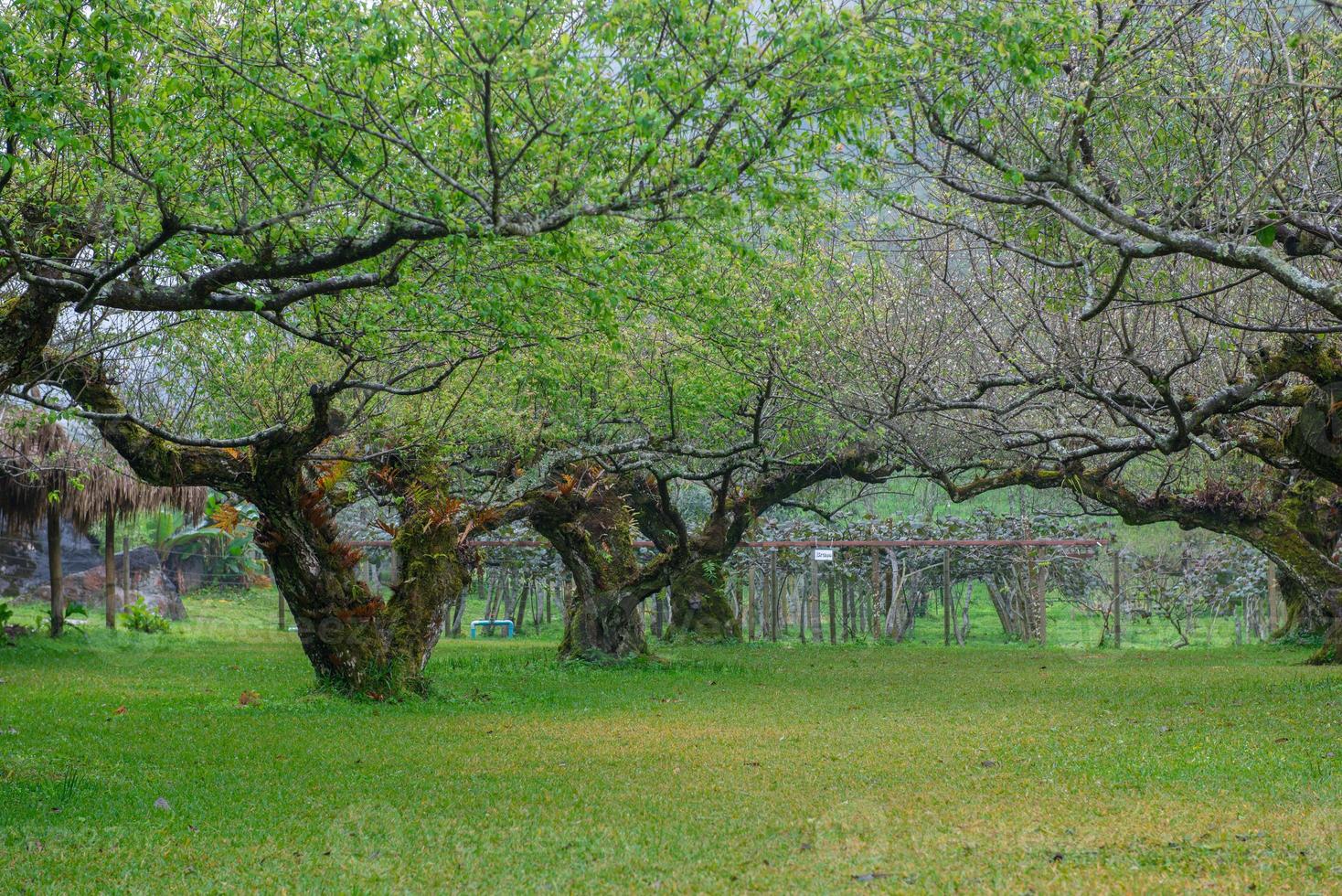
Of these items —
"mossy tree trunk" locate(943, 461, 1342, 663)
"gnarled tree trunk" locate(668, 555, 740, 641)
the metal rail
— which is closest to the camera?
"mossy tree trunk" locate(943, 461, 1342, 663)

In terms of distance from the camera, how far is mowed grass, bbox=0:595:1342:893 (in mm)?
5426

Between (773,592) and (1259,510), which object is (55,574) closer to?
(773,592)

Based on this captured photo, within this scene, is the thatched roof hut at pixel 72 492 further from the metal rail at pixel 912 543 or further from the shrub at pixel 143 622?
the metal rail at pixel 912 543

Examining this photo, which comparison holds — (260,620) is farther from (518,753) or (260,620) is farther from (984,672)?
(518,753)

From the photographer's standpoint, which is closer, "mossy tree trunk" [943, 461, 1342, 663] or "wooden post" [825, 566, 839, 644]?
"mossy tree trunk" [943, 461, 1342, 663]

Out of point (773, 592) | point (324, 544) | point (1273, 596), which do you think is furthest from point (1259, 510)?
point (324, 544)

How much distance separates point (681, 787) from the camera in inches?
298

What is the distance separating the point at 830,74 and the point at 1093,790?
4.62 m

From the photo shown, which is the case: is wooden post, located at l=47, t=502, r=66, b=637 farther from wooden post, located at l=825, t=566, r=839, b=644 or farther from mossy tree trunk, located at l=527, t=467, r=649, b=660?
wooden post, located at l=825, t=566, r=839, b=644

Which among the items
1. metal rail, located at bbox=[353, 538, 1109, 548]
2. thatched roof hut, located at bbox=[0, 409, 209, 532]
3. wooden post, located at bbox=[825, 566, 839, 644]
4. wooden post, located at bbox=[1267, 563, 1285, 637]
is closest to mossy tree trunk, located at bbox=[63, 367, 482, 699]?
thatched roof hut, located at bbox=[0, 409, 209, 532]

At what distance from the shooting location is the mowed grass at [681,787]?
5426mm

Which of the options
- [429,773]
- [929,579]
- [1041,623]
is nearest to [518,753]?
[429,773]

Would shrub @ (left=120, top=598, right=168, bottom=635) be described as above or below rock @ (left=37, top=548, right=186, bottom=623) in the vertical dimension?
below

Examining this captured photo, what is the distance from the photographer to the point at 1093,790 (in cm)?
708
